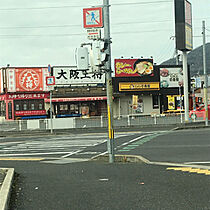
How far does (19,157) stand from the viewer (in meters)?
17.0

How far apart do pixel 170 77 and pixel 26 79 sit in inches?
754

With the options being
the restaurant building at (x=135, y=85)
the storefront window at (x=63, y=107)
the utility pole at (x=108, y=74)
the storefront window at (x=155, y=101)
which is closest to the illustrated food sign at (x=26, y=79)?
the storefront window at (x=63, y=107)

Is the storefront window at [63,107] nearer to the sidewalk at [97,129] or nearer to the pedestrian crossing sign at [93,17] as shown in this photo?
the sidewalk at [97,129]

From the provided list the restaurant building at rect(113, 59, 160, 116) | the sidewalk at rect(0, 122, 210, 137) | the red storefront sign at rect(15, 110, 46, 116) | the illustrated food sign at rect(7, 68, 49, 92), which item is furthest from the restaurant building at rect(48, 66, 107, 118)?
the sidewalk at rect(0, 122, 210, 137)

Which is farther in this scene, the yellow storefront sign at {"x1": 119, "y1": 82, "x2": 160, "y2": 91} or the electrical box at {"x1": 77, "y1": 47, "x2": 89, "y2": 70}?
the yellow storefront sign at {"x1": 119, "y1": 82, "x2": 160, "y2": 91}

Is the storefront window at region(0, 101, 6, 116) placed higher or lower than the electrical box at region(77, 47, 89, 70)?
lower

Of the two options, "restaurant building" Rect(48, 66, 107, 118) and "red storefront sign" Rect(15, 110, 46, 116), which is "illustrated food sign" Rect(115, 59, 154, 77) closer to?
"restaurant building" Rect(48, 66, 107, 118)

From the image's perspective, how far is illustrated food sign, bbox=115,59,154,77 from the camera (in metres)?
51.3

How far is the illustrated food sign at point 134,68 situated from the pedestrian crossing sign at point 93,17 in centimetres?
3813

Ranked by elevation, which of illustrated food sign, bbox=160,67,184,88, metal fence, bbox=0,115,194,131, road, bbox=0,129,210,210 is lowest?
road, bbox=0,129,210,210

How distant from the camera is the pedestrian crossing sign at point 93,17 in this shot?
1263 centimetres

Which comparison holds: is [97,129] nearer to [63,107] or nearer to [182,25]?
A: [182,25]

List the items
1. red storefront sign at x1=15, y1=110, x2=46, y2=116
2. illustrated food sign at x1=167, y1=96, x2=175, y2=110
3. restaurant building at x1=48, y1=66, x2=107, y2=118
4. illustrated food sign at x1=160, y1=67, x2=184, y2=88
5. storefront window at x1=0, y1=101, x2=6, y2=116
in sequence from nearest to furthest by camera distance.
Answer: red storefront sign at x1=15, y1=110, x2=46, y2=116 < restaurant building at x1=48, y1=66, x2=107, y2=118 < illustrated food sign at x1=160, y1=67, x2=184, y2=88 < storefront window at x1=0, y1=101, x2=6, y2=116 < illustrated food sign at x1=167, y1=96, x2=175, y2=110

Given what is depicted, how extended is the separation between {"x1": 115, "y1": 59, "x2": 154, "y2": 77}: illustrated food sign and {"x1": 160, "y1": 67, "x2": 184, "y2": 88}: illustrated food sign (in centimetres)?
168
